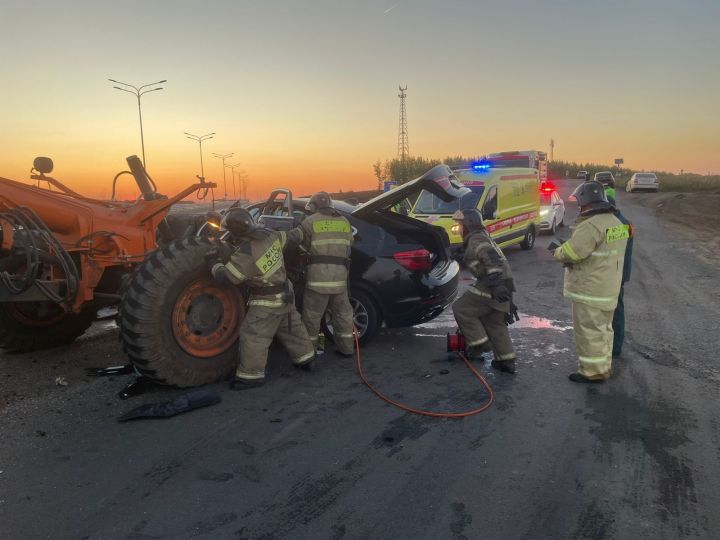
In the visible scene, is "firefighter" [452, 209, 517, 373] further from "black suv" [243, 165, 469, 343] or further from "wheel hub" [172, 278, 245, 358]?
"wheel hub" [172, 278, 245, 358]

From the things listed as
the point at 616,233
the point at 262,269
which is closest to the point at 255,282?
the point at 262,269

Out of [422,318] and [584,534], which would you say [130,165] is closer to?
[422,318]

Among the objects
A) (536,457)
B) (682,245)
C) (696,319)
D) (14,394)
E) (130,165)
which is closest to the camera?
(536,457)

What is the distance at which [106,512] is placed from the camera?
9.69 feet

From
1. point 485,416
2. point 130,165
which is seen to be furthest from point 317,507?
point 130,165

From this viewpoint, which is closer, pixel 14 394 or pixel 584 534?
pixel 584 534

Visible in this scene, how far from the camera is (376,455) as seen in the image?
3574 millimetres

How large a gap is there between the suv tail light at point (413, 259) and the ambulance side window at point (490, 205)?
236 inches

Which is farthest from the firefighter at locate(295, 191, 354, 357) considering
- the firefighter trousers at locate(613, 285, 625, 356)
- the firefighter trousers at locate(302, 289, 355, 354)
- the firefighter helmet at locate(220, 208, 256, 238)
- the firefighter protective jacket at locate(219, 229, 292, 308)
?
the firefighter trousers at locate(613, 285, 625, 356)

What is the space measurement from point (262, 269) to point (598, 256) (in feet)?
10.2

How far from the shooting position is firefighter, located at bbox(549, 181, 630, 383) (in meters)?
4.76

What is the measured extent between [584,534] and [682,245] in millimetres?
13835

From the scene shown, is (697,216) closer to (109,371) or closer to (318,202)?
(318,202)

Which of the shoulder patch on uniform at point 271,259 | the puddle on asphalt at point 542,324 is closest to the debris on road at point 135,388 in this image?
the shoulder patch on uniform at point 271,259
